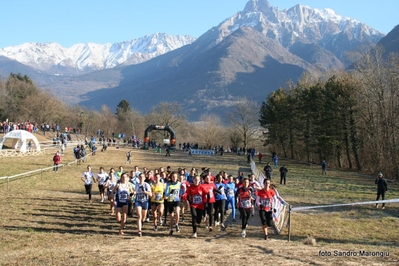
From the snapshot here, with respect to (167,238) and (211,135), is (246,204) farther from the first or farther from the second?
(211,135)

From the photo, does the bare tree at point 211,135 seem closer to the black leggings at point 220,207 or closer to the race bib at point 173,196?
the black leggings at point 220,207

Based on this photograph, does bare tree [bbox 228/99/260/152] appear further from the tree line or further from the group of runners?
the group of runners

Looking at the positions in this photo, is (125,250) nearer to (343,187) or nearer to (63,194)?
(63,194)

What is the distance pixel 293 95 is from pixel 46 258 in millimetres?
56295

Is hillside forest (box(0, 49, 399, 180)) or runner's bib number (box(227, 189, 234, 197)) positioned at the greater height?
hillside forest (box(0, 49, 399, 180))

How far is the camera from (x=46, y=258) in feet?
30.6

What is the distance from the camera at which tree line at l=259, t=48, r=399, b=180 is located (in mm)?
38750

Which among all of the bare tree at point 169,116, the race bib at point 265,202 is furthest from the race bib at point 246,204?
the bare tree at point 169,116

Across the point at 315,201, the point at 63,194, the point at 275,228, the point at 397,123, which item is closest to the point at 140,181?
the point at 275,228

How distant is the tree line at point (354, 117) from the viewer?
127 feet

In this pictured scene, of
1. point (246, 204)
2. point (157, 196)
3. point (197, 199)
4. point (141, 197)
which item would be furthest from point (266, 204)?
point (141, 197)

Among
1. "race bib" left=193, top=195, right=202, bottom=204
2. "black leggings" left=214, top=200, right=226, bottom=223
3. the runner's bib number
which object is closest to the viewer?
"race bib" left=193, top=195, right=202, bottom=204

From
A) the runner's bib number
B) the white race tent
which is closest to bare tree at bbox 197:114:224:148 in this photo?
the white race tent

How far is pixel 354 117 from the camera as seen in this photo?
148ft
